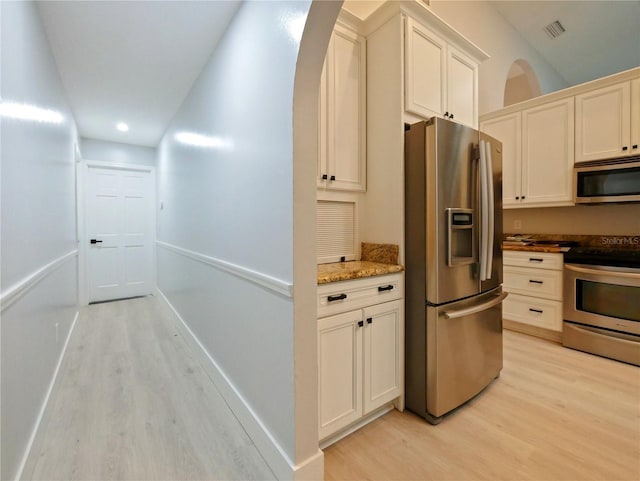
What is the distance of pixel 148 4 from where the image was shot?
69.3 inches

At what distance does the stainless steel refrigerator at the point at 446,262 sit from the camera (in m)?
1.68

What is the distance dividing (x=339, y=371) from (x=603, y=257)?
2609 mm

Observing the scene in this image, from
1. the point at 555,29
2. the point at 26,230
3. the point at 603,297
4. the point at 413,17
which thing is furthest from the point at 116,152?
the point at 555,29

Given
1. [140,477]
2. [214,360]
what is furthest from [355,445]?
[214,360]

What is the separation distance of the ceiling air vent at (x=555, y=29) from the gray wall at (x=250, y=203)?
13.5 feet

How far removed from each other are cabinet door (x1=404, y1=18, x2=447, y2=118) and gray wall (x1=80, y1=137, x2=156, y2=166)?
14.6 feet

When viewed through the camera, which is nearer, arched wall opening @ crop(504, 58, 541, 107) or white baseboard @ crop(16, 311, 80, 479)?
white baseboard @ crop(16, 311, 80, 479)

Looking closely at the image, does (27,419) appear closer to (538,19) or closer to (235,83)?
(235,83)

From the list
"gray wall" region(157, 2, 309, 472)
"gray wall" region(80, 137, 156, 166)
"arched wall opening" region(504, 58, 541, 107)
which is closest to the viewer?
"gray wall" region(157, 2, 309, 472)

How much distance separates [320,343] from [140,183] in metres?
4.62

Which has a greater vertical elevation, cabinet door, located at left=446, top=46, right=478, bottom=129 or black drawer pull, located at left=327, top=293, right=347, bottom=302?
cabinet door, located at left=446, top=46, right=478, bottom=129

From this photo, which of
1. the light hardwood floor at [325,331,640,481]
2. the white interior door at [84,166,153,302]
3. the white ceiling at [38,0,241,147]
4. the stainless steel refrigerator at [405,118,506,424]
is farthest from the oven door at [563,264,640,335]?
the white interior door at [84,166,153,302]

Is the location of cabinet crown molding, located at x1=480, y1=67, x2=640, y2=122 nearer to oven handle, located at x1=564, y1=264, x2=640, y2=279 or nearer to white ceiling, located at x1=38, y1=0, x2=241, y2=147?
oven handle, located at x1=564, y1=264, x2=640, y2=279

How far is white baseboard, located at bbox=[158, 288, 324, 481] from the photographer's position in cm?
128
